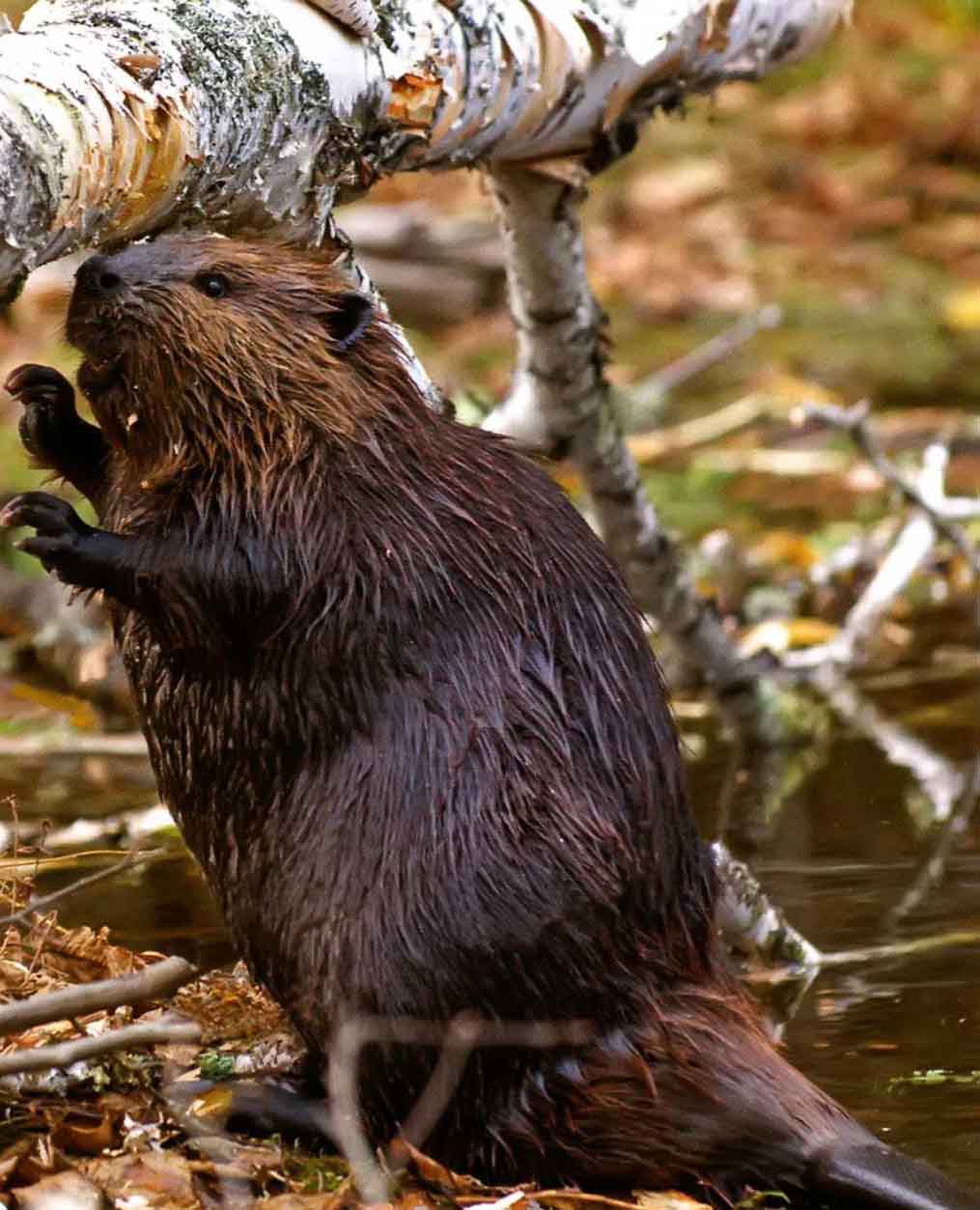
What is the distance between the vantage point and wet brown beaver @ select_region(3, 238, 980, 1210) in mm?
2332

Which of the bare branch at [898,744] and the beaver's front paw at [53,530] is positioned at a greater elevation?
the beaver's front paw at [53,530]

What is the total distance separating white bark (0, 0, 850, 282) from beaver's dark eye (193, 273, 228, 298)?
76 millimetres

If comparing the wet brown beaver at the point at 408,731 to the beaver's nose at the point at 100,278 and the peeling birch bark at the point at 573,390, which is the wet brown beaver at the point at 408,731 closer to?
the beaver's nose at the point at 100,278

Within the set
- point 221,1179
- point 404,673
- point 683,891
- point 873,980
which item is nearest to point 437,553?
point 404,673

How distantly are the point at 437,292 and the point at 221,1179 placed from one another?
5.53 metres

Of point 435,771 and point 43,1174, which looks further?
point 435,771

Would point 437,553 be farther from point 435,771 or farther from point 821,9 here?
point 821,9

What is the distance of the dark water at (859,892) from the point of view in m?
2.64

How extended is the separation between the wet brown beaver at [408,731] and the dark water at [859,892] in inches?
11.0

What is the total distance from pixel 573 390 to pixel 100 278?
1.22m

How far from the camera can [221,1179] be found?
228cm

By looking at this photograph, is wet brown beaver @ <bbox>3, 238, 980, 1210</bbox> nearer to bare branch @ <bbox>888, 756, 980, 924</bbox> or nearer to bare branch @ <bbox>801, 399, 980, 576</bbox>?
bare branch @ <bbox>888, 756, 980, 924</bbox>

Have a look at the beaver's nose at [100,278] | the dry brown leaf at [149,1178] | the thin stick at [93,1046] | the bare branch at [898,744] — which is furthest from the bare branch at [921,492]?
the thin stick at [93,1046]

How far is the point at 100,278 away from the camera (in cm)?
244
